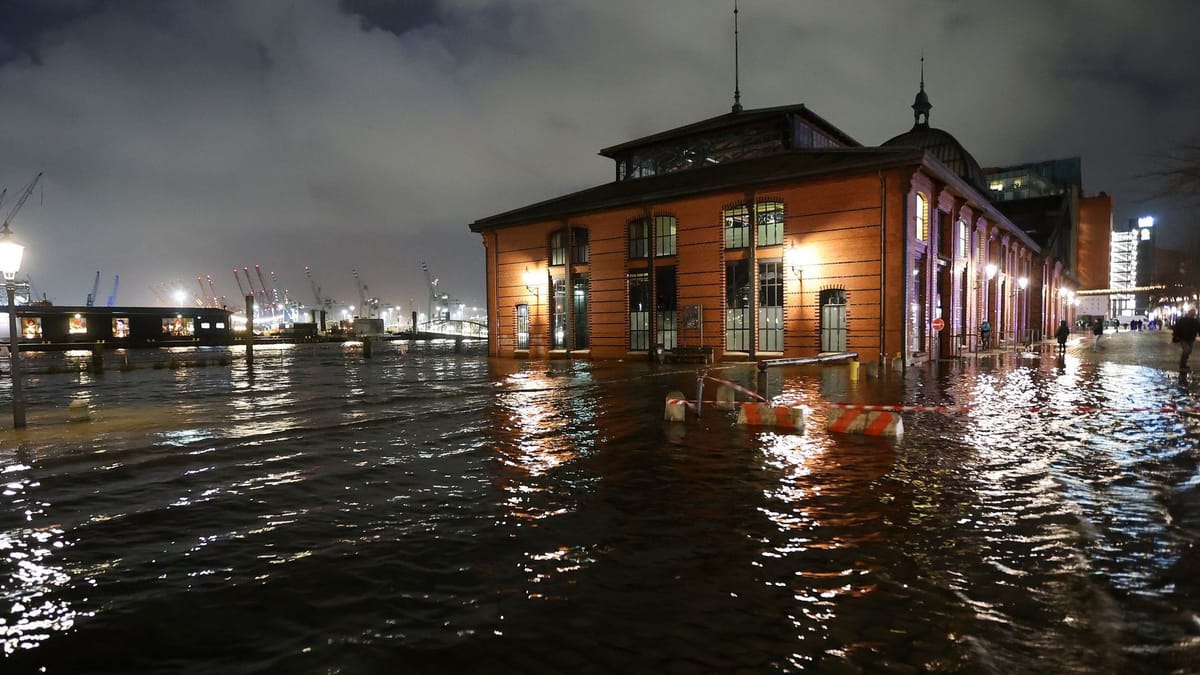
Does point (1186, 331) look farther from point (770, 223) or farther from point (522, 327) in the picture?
point (522, 327)

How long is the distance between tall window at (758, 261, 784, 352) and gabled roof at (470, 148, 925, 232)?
3.75m

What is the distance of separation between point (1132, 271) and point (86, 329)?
23284 centimetres

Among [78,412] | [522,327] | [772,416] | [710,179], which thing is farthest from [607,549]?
[522,327]

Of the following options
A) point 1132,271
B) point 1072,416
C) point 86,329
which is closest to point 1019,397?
point 1072,416

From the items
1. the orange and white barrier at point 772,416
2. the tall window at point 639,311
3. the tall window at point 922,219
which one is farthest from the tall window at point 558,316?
the orange and white barrier at point 772,416

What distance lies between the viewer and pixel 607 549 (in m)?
5.03

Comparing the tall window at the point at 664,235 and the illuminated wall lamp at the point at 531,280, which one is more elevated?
the tall window at the point at 664,235

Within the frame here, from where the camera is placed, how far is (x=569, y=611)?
396 centimetres

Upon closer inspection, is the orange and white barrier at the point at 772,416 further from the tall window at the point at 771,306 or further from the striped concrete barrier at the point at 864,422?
the tall window at the point at 771,306

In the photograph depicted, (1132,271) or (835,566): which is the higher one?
(1132,271)

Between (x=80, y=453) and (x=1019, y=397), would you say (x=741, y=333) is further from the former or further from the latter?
(x=80, y=453)

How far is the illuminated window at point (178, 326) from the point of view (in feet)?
189

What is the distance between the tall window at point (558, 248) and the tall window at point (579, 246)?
576 millimetres

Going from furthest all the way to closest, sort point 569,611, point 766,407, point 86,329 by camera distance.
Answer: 1. point 86,329
2. point 766,407
3. point 569,611
